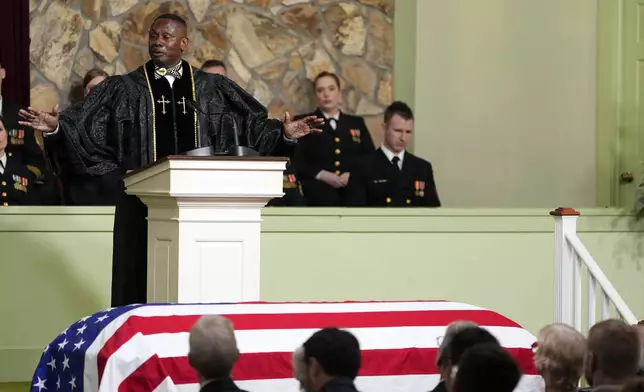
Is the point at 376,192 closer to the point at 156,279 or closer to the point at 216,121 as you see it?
the point at 216,121

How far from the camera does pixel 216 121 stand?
21.7 feet

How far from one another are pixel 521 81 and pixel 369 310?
5.17 meters

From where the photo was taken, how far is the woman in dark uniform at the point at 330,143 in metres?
9.23

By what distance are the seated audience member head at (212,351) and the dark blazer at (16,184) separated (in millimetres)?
4239

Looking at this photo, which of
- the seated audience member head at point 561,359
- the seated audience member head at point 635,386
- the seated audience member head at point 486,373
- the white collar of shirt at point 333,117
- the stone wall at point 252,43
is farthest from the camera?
the stone wall at point 252,43

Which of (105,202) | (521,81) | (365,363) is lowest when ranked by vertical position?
(365,363)

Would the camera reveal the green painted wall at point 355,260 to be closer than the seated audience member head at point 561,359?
No

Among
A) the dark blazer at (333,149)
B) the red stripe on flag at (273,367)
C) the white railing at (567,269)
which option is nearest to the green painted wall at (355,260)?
the white railing at (567,269)

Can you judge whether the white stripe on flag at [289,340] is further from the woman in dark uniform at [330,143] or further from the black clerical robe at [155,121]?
the woman in dark uniform at [330,143]

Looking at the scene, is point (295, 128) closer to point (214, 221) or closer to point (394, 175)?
point (214, 221)

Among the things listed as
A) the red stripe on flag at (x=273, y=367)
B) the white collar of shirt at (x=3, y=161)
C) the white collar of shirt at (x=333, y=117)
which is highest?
the white collar of shirt at (x=333, y=117)

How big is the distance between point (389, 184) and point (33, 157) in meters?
2.29

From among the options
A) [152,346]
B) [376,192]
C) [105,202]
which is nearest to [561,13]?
[376,192]

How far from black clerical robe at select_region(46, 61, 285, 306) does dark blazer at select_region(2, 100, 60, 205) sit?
186 cm
